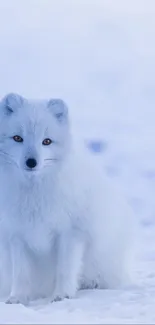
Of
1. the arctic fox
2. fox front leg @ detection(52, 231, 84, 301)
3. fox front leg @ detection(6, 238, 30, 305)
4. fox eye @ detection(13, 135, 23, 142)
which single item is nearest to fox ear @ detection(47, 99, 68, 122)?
the arctic fox

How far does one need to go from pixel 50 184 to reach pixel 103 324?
1509 mm

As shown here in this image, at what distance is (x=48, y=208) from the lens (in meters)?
4.70

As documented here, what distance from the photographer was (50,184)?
4680mm

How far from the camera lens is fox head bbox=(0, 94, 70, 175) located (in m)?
4.38

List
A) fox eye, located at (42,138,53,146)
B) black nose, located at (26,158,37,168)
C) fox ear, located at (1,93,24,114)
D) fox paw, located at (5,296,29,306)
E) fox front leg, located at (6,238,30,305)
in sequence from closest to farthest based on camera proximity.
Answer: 1. black nose, located at (26,158,37,168)
2. fox eye, located at (42,138,53,146)
3. fox ear, located at (1,93,24,114)
4. fox paw, located at (5,296,29,306)
5. fox front leg, located at (6,238,30,305)

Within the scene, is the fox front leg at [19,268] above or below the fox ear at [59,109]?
below

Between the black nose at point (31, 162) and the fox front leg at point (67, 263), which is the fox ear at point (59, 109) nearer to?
the black nose at point (31, 162)

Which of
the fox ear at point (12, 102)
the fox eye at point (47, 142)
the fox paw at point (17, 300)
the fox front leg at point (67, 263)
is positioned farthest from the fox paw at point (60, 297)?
the fox ear at point (12, 102)

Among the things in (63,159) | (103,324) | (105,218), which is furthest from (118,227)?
(103,324)

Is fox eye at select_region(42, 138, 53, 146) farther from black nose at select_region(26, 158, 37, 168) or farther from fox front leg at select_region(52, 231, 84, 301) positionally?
fox front leg at select_region(52, 231, 84, 301)

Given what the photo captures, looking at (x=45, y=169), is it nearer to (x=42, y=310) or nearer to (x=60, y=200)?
Answer: (x=60, y=200)

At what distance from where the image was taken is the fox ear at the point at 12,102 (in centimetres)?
459

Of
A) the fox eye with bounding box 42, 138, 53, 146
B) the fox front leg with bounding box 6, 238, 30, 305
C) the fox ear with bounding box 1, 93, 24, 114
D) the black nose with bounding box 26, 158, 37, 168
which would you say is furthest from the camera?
the fox front leg with bounding box 6, 238, 30, 305

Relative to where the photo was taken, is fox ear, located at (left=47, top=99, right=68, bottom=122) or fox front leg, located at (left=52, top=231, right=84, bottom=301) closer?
fox ear, located at (left=47, top=99, right=68, bottom=122)
